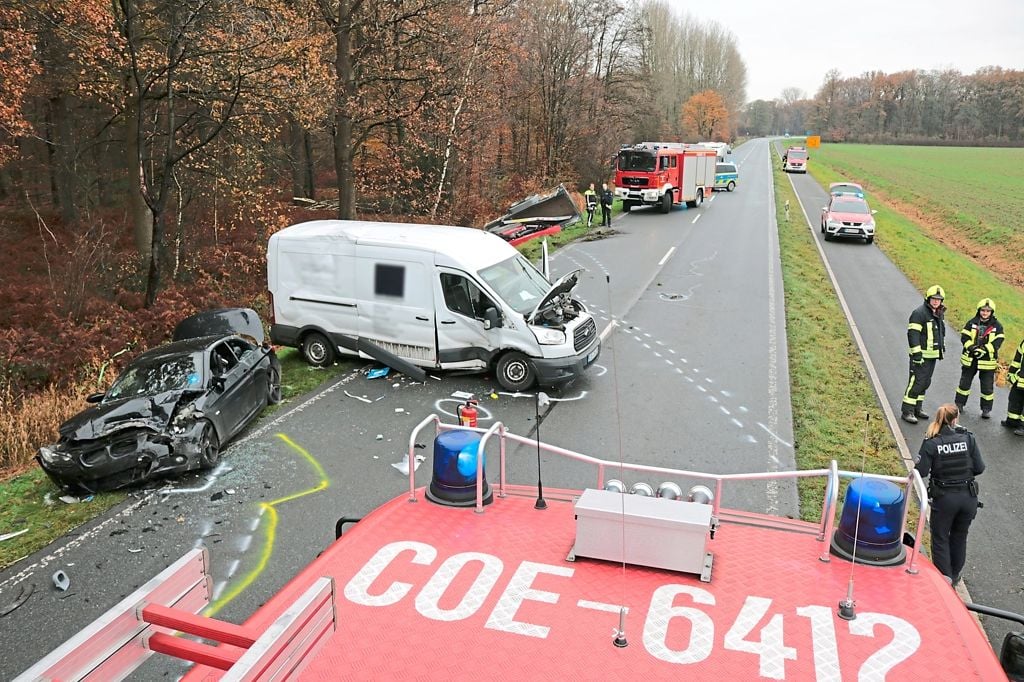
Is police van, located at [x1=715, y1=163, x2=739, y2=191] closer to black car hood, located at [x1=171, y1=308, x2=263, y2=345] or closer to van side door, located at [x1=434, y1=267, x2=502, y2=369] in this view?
van side door, located at [x1=434, y1=267, x2=502, y2=369]

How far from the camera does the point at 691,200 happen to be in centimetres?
3734

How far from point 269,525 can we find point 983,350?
33.4 ft

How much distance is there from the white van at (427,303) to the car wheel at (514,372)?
2 cm

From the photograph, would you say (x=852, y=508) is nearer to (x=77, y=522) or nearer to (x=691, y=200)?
(x=77, y=522)

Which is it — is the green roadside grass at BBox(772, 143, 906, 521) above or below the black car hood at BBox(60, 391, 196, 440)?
below

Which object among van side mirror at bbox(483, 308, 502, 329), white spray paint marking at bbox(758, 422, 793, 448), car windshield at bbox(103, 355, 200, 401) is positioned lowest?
white spray paint marking at bbox(758, 422, 793, 448)

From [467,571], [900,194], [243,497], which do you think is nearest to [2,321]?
[243,497]

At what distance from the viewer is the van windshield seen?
12.0 metres

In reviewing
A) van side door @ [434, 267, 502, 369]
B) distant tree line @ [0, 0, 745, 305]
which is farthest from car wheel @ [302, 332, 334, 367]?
distant tree line @ [0, 0, 745, 305]

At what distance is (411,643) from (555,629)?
85 cm

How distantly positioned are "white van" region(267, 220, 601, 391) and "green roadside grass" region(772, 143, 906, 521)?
12.0 feet

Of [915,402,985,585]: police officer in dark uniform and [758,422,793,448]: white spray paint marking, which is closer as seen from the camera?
[915,402,985,585]: police officer in dark uniform

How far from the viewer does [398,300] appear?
12.2 m

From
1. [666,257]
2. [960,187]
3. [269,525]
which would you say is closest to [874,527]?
[269,525]
